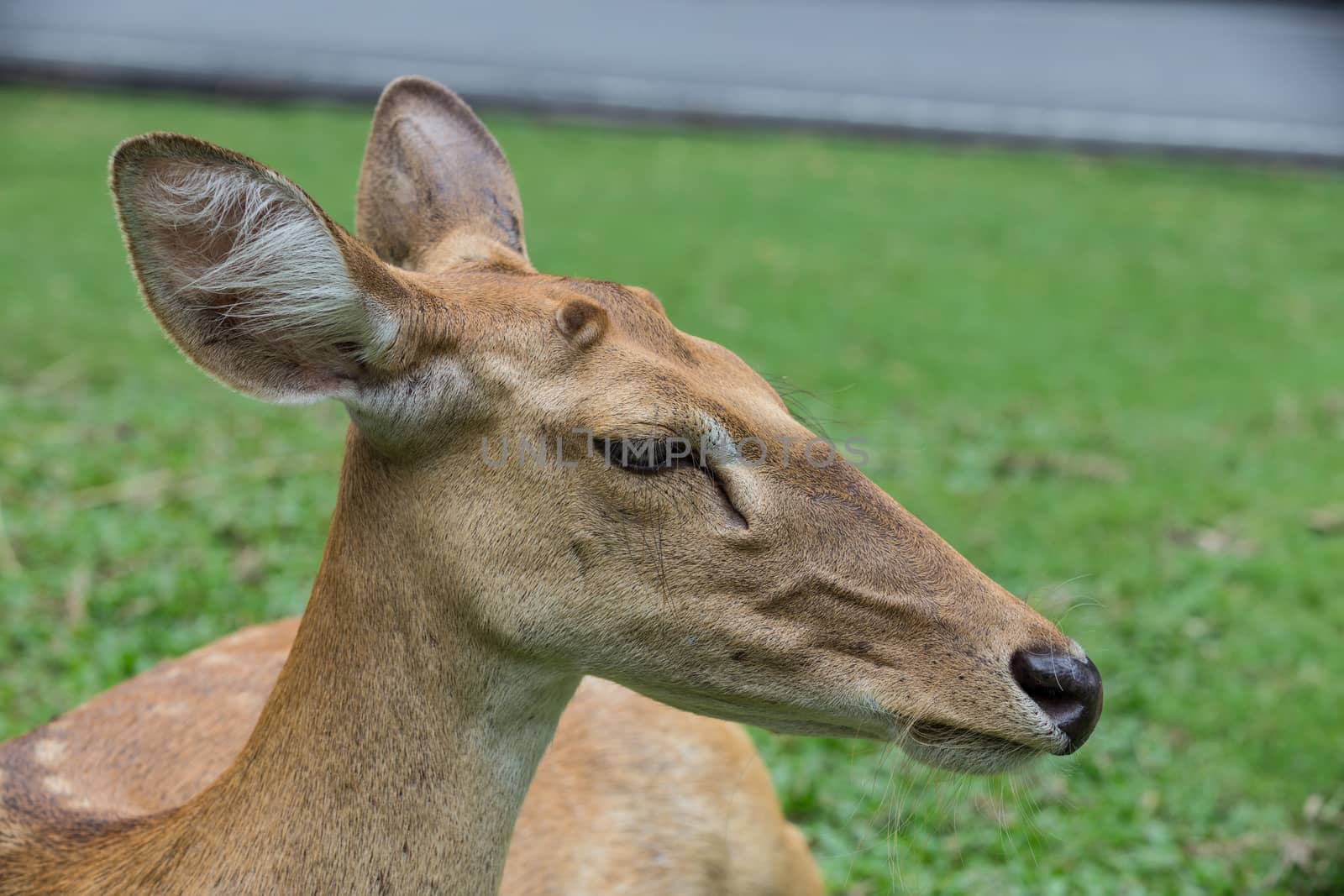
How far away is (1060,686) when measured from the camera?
2070mm

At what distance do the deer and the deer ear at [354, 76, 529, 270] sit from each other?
37 centimetres

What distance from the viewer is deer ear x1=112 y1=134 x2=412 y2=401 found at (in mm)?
1913

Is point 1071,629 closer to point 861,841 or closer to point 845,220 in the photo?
point 861,841

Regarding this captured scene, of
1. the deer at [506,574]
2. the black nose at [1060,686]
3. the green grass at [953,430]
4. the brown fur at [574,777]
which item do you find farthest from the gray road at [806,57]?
the black nose at [1060,686]

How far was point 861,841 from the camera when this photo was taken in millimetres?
3855

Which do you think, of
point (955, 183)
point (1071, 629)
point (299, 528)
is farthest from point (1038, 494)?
point (955, 183)

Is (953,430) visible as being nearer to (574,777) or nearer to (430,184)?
(574,777)

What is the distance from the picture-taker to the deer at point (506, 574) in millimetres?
2035

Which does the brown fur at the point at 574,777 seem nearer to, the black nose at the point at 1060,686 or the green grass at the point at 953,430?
the green grass at the point at 953,430

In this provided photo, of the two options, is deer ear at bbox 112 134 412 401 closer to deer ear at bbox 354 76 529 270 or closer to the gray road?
deer ear at bbox 354 76 529 270

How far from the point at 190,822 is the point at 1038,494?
4556 mm

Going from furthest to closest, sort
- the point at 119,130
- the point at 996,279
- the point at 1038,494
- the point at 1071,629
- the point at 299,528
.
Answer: the point at 119,130, the point at 996,279, the point at 1038,494, the point at 299,528, the point at 1071,629

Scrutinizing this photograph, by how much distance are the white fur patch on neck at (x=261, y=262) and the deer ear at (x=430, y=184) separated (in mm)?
566

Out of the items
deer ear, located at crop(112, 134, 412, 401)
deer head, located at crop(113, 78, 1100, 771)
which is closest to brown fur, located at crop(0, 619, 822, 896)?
deer head, located at crop(113, 78, 1100, 771)
